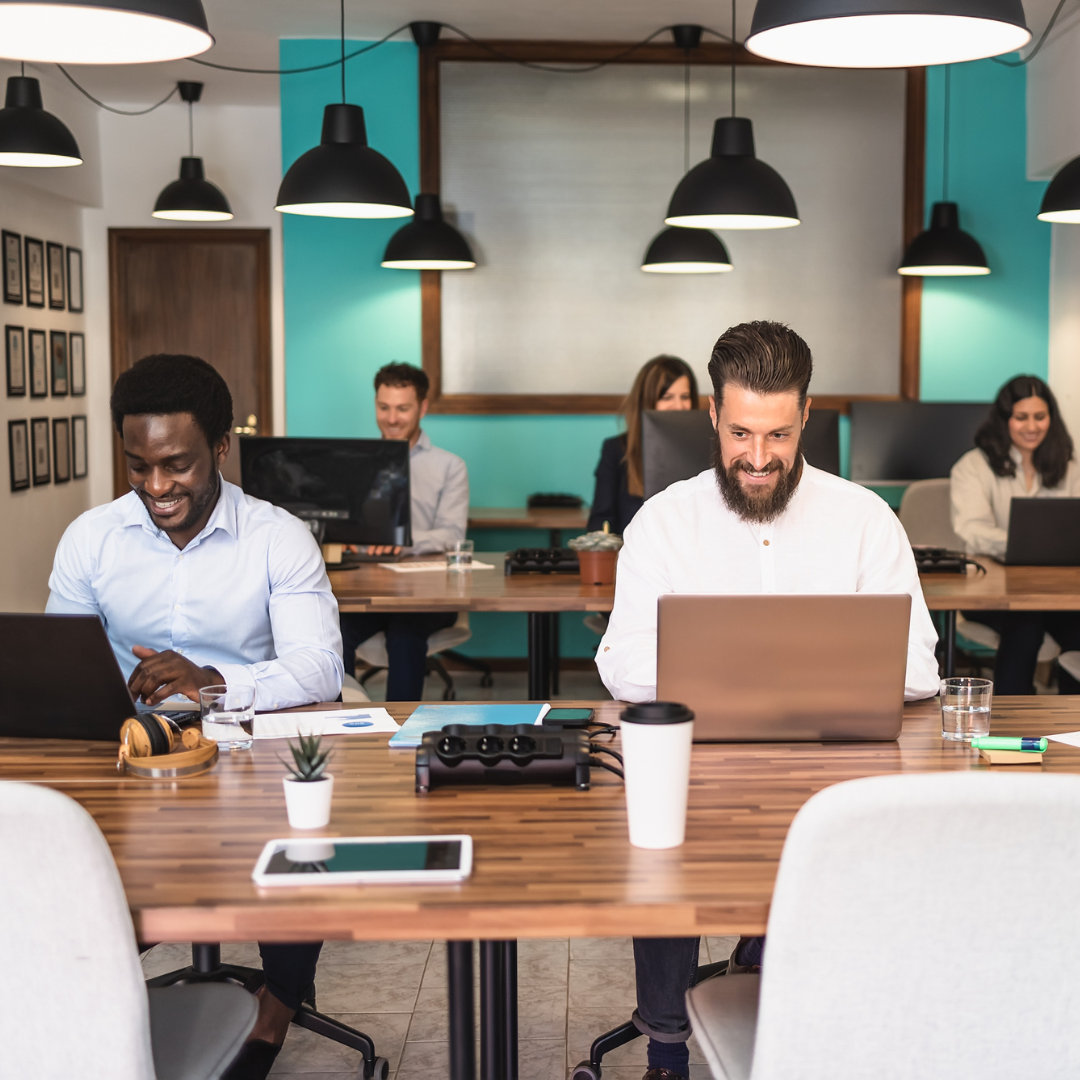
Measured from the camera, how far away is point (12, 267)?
639cm

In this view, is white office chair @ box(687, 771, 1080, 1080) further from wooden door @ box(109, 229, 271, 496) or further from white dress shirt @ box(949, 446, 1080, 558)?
wooden door @ box(109, 229, 271, 496)

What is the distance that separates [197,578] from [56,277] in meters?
5.24

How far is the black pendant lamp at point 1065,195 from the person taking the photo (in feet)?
13.9

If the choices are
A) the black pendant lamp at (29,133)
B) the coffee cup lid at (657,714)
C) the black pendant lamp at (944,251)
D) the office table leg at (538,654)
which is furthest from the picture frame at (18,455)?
the coffee cup lid at (657,714)

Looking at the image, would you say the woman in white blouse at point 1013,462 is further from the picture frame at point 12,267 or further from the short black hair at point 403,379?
the picture frame at point 12,267

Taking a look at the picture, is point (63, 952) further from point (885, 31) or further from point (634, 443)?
point (634, 443)

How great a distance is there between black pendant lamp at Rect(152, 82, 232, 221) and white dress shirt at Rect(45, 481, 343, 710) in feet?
14.6


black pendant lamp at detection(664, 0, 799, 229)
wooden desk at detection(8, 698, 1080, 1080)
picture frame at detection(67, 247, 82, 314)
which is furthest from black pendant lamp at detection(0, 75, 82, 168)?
wooden desk at detection(8, 698, 1080, 1080)

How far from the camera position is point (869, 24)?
1.86 meters

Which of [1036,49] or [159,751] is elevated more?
[1036,49]

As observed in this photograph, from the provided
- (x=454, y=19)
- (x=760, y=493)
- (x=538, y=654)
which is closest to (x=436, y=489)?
(x=538, y=654)

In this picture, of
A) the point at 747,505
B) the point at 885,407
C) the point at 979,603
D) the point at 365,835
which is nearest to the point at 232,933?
the point at 365,835

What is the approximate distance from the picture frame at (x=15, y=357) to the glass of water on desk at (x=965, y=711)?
554 cm

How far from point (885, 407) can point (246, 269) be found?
12.9ft
